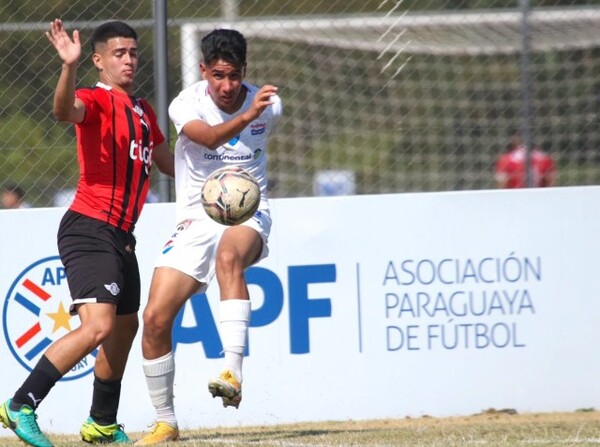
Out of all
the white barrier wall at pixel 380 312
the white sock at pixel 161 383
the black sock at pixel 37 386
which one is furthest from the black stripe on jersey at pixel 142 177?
the white barrier wall at pixel 380 312

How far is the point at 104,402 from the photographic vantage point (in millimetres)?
6676

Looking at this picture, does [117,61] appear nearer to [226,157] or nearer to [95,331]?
[226,157]

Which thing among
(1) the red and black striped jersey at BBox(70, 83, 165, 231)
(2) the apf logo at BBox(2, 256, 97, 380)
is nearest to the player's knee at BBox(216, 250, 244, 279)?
(1) the red and black striped jersey at BBox(70, 83, 165, 231)

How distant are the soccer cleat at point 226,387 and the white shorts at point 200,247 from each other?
74 centimetres

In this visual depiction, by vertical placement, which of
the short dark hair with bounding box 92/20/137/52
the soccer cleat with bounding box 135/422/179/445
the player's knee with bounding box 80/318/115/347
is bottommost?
the soccer cleat with bounding box 135/422/179/445

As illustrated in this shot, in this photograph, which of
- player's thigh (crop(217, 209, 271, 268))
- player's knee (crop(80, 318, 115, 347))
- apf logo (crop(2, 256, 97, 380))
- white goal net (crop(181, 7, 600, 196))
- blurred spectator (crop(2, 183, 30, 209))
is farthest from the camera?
blurred spectator (crop(2, 183, 30, 209))

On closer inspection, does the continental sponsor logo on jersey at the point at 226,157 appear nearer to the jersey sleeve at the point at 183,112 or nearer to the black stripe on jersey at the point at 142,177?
the jersey sleeve at the point at 183,112

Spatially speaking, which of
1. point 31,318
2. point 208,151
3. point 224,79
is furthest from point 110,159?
A: point 31,318

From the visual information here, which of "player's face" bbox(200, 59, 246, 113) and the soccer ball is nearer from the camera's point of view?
the soccer ball

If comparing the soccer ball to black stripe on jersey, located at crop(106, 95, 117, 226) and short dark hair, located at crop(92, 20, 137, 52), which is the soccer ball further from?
short dark hair, located at crop(92, 20, 137, 52)

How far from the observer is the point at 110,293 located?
6117 mm

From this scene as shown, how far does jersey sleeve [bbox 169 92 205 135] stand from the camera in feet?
21.4

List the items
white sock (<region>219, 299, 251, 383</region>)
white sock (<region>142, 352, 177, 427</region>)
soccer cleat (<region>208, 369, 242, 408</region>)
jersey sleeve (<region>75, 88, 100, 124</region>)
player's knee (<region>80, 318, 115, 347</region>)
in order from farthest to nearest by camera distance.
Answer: white sock (<region>142, 352, 177, 427</region>) → white sock (<region>219, 299, 251, 383</region>) → jersey sleeve (<region>75, 88, 100, 124</region>) → player's knee (<region>80, 318, 115, 347</region>) → soccer cleat (<region>208, 369, 242, 408</region>)

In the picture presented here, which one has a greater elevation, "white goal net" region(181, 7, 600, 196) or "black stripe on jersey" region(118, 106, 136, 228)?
"white goal net" region(181, 7, 600, 196)
